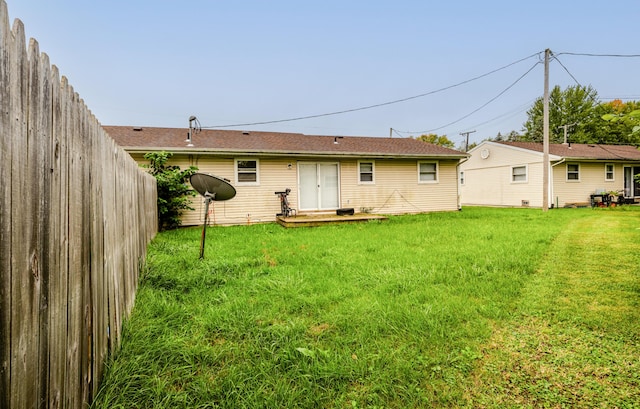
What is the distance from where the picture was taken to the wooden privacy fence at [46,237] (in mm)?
862

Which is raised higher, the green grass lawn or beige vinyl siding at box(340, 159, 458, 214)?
beige vinyl siding at box(340, 159, 458, 214)

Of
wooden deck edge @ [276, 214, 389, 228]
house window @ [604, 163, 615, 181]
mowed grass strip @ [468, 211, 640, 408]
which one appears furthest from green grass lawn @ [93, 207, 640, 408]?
house window @ [604, 163, 615, 181]

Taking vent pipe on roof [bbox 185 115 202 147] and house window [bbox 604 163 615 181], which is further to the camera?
house window [bbox 604 163 615 181]

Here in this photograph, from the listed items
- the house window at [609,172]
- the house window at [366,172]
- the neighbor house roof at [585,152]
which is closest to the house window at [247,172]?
the house window at [366,172]

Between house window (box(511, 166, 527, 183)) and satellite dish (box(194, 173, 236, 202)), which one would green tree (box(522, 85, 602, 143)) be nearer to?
house window (box(511, 166, 527, 183))

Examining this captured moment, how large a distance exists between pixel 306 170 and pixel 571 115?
4156 centimetres

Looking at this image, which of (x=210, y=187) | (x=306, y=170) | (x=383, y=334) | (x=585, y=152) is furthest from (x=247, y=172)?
(x=585, y=152)

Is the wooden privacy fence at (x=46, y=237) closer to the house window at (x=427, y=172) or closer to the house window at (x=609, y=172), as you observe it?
the house window at (x=427, y=172)

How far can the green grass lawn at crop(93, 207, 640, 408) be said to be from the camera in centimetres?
180

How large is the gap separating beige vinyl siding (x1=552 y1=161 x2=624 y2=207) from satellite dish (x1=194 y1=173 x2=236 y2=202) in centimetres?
1690

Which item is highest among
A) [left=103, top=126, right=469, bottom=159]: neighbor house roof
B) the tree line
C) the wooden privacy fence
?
the tree line

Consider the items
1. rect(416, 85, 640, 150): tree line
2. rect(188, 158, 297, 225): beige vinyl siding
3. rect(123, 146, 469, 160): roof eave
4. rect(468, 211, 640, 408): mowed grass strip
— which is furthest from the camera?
rect(416, 85, 640, 150): tree line

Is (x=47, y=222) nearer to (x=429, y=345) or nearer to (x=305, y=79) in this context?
(x=429, y=345)

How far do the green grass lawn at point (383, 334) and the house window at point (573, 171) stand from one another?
1389 cm
